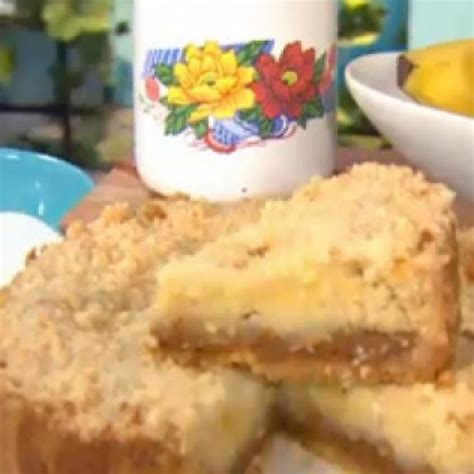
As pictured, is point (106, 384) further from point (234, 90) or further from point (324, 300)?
point (234, 90)

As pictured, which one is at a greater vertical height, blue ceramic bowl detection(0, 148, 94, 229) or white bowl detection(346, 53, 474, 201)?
white bowl detection(346, 53, 474, 201)

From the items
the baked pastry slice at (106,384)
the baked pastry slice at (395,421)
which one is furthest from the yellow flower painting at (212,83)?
the baked pastry slice at (395,421)

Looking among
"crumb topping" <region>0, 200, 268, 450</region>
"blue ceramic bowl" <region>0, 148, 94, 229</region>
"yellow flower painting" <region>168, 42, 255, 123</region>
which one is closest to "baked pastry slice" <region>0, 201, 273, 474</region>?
"crumb topping" <region>0, 200, 268, 450</region>

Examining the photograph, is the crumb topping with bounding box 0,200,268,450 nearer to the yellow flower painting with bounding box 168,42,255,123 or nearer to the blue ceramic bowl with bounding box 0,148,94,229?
the yellow flower painting with bounding box 168,42,255,123

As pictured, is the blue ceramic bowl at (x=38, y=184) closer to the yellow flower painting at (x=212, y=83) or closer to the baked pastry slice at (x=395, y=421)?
the yellow flower painting at (x=212, y=83)

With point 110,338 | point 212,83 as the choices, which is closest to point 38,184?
point 212,83

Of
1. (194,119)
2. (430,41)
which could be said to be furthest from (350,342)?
(430,41)

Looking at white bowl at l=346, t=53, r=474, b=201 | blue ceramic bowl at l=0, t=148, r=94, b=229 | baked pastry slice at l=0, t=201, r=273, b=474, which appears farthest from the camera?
blue ceramic bowl at l=0, t=148, r=94, b=229
